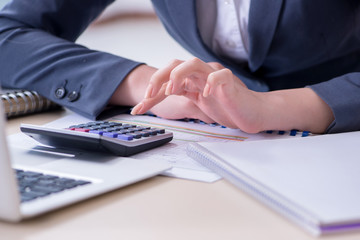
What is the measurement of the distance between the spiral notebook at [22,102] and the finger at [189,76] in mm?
307

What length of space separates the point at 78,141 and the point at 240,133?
0.82 ft

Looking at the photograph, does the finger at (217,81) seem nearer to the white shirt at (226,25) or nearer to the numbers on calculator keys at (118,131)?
the numbers on calculator keys at (118,131)

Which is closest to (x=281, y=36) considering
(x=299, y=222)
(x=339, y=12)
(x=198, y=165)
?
(x=339, y=12)

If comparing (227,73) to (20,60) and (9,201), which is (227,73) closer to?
(9,201)

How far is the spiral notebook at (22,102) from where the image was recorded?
2.38ft

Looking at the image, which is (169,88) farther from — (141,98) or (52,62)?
(52,62)

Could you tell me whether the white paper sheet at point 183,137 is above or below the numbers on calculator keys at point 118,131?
below

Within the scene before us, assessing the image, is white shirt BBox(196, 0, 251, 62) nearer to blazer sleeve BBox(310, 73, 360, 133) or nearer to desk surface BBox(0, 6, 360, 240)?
blazer sleeve BBox(310, 73, 360, 133)

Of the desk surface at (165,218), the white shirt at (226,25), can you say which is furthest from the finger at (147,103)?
the white shirt at (226,25)

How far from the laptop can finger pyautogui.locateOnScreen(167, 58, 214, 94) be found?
0.11 m

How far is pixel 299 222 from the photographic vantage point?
0.33m

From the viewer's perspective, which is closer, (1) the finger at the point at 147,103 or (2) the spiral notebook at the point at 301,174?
(2) the spiral notebook at the point at 301,174

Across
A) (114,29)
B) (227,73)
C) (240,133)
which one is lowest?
(114,29)

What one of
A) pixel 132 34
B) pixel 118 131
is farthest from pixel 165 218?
pixel 132 34
